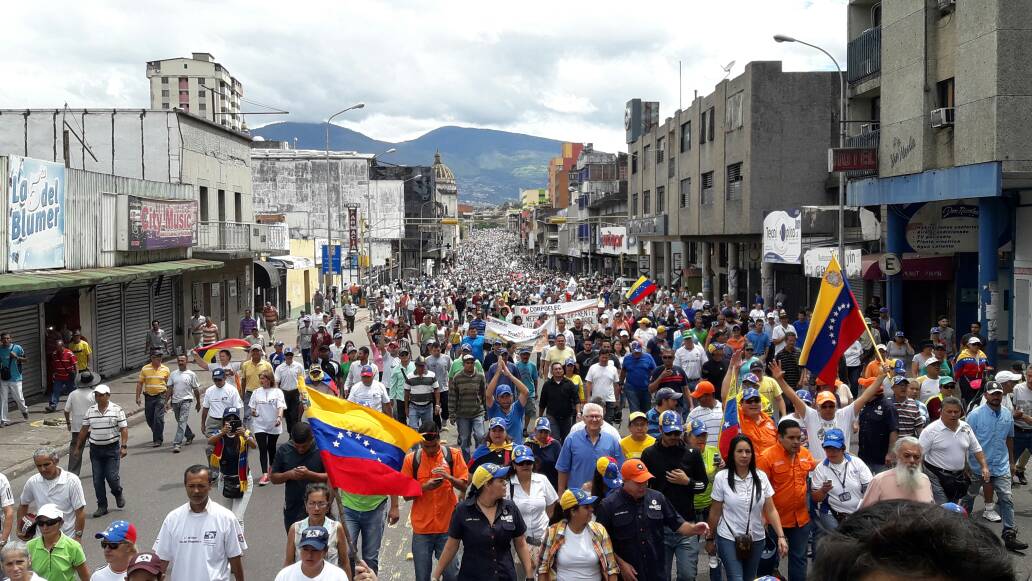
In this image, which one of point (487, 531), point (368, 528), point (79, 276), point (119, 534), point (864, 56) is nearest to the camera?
point (119, 534)

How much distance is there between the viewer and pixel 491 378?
12789mm

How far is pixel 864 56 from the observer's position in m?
27.2

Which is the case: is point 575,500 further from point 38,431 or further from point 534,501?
point 38,431

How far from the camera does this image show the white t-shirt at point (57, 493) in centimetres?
779

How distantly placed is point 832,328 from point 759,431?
3.78m

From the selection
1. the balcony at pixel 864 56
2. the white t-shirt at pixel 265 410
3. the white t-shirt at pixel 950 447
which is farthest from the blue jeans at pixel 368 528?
the balcony at pixel 864 56

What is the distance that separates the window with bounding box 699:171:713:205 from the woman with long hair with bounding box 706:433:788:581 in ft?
114

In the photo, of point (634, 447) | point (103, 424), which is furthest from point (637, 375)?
point (103, 424)

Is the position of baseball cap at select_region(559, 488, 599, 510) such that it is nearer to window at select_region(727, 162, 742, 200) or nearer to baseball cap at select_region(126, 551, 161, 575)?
baseball cap at select_region(126, 551, 161, 575)

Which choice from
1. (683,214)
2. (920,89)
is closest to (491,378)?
(920,89)

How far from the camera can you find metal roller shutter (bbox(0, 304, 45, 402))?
66.2ft

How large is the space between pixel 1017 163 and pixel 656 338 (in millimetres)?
8691

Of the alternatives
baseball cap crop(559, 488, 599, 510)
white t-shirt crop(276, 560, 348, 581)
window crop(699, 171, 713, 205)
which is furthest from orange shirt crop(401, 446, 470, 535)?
window crop(699, 171, 713, 205)

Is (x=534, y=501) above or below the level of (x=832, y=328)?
below
